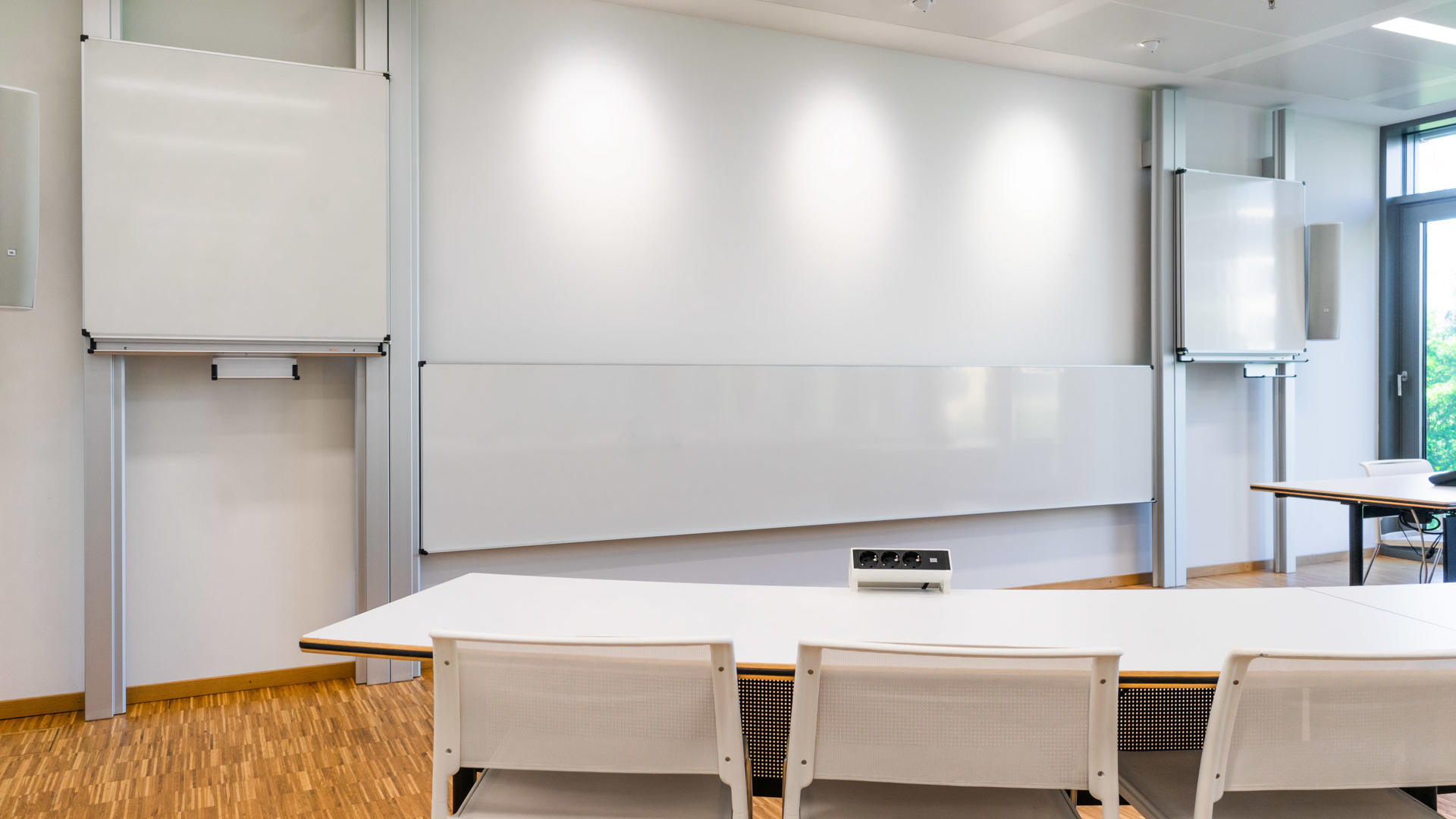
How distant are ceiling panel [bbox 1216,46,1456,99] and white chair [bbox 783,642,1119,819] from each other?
4.99 meters

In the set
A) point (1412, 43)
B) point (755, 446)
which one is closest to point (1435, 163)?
point (1412, 43)

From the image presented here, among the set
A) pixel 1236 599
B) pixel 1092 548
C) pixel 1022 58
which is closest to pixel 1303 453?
pixel 1092 548

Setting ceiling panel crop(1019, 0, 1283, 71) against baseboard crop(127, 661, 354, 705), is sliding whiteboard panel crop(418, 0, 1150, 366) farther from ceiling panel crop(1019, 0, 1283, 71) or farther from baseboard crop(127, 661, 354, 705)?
baseboard crop(127, 661, 354, 705)

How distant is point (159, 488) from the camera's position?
3592 millimetres

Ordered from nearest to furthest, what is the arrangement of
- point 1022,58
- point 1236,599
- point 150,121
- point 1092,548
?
point 1236,599 → point 150,121 → point 1022,58 → point 1092,548

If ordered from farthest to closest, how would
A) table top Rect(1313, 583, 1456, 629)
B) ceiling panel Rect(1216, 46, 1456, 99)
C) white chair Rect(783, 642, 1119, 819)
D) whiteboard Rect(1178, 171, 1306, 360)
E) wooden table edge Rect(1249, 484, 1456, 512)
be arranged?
whiteboard Rect(1178, 171, 1306, 360), ceiling panel Rect(1216, 46, 1456, 99), wooden table edge Rect(1249, 484, 1456, 512), table top Rect(1313, 583, 1456, 629), white chair Rect(783, 642, 1119, 819)

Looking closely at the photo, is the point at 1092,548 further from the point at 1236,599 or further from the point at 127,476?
the point at 127,476

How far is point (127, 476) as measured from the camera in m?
3.54

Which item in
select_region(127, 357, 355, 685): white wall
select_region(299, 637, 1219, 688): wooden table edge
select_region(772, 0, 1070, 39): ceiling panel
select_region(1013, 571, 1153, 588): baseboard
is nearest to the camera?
select_region(299, 637, 1219, 688): wooden table edge

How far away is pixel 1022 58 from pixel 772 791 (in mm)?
4503

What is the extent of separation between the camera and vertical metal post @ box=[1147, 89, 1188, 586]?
215 inches

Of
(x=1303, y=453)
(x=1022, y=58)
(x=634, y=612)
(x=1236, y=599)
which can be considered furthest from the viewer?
(x=1303, y=453)

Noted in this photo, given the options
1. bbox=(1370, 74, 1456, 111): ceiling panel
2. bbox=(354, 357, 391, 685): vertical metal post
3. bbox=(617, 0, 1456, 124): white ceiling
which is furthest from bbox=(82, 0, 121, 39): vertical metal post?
bbox=(1370, 74, 1456, 111): ceiling panel

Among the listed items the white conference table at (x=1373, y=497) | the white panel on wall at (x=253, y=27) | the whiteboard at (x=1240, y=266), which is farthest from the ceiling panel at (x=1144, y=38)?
the white panel on wall at (x=253, y=27)
